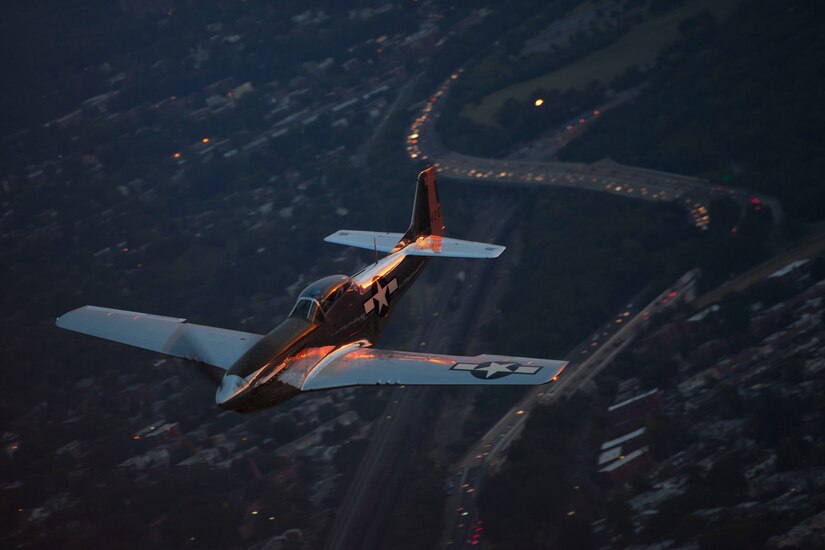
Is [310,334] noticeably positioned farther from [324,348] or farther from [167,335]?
[167,335]

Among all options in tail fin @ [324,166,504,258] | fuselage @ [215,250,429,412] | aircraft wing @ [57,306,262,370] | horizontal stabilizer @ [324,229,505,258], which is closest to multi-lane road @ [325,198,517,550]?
tail fin @ [324,166,504,258]

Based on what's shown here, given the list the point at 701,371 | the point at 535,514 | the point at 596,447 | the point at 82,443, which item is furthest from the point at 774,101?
the point at 82,443

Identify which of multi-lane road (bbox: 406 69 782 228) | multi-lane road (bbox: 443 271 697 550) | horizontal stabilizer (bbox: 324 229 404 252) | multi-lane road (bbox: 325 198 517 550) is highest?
horizontal stabilizer (bbox: 324 229 404 252)

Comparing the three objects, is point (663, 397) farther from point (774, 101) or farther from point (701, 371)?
point (774, 101)

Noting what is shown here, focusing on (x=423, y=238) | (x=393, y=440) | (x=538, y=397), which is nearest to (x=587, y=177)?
(x=538, y=397)

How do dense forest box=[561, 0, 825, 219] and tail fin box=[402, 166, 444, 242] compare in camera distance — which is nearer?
tail fin box=[402, 166, 444, 242]

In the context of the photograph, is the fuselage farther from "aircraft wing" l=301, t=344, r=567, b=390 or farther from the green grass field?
the green grass field

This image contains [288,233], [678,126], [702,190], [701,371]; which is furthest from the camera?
[678,126]
